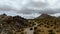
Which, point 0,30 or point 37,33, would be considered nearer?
point 37,33

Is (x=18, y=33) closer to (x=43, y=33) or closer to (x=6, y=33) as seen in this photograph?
(x=6, y=33)

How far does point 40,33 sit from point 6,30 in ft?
24.6

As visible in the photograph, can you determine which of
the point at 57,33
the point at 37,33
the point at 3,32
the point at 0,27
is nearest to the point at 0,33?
the point at 3,32

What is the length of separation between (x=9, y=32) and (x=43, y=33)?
24.0ft

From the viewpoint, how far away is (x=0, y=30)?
3156 cm

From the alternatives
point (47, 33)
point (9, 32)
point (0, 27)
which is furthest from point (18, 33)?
point (47, 33)

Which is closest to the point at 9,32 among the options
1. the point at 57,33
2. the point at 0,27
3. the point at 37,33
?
the point at 0,27

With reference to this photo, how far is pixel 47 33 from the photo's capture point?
28.7m

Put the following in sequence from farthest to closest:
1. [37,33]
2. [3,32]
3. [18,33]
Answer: [18,33] < [3,32] < [37,33]

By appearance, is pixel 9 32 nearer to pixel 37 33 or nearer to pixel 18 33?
pixel 18 33

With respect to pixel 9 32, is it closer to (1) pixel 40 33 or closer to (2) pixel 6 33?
(2) pixel 6 33

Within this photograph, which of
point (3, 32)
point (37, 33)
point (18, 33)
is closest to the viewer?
point (37, 33)

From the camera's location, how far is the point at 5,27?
3338cm

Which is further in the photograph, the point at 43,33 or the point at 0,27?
the point at 0,27
